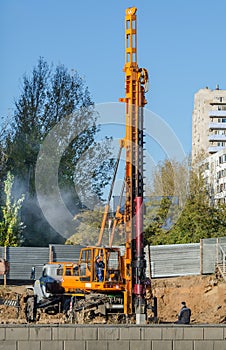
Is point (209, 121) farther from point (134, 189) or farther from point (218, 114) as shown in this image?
point (134, 189)

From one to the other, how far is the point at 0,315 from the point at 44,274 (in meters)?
4.33

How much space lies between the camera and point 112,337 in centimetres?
1427

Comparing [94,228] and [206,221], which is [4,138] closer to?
[94,228]

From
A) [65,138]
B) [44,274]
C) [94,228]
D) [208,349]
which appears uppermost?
[65,138]

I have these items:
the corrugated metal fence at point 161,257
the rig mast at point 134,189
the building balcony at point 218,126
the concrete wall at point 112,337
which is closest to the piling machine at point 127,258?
the rig mast at point 134,189

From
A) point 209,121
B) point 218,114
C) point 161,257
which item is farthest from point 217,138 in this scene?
point 161,257

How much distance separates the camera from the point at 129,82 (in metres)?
27.4

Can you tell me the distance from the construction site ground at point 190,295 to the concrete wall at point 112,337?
65.8ft

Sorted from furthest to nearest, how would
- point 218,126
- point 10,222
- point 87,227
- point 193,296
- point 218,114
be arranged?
point 218,114 < point 218,126 < point 10,222 < point 87,227 < point 193,296

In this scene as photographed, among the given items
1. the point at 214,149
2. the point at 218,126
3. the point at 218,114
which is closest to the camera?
the point at 214,149

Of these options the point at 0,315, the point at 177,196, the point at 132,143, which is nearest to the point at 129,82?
the point at 132,143

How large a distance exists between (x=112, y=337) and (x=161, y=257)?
25.9 metres

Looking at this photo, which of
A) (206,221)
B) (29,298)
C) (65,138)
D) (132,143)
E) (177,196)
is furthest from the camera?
(177,196)

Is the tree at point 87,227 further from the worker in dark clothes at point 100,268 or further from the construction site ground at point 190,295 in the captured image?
the worker in dark clothes at point 100,268
